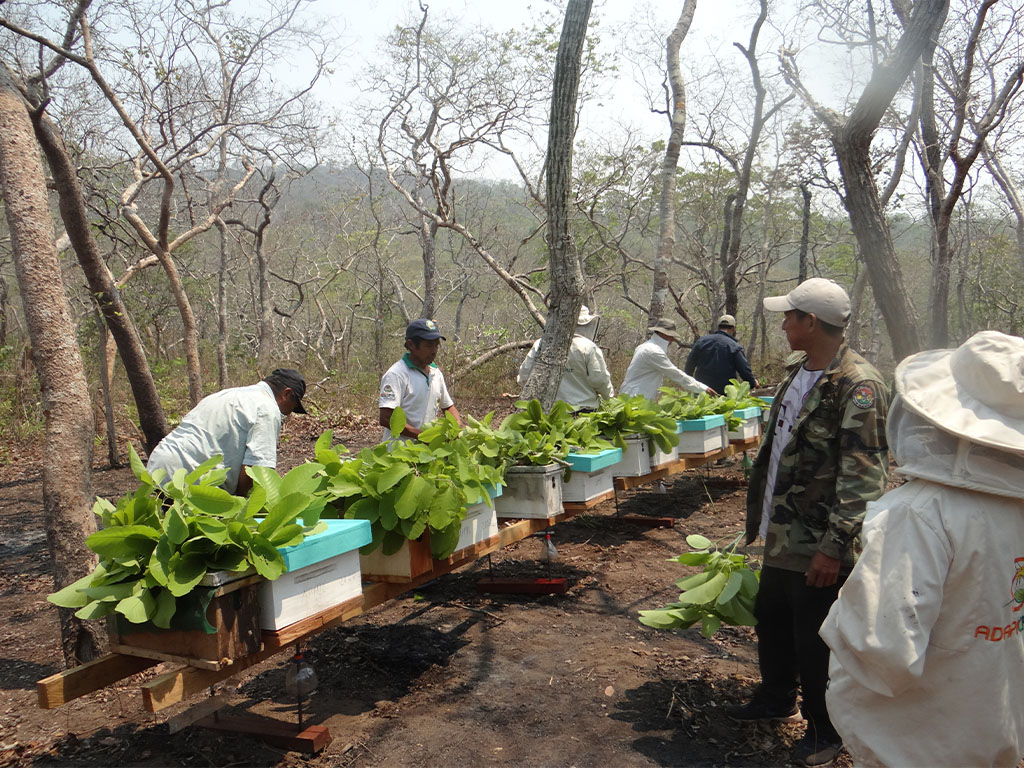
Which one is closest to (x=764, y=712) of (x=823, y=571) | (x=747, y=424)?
(x=823, y=571)

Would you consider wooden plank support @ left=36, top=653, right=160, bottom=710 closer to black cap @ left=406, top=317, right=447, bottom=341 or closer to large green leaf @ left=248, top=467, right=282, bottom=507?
large green leaf @ left=248, top=467, right=282, bottom=507

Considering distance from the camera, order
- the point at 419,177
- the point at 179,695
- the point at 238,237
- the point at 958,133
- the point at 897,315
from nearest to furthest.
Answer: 1. the point at 179,695
2. the point at 897,315
3. the point at 958,133
4. the point at 419,177
5. the point at 238,237

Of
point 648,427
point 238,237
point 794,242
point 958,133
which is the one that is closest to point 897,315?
point 648,427

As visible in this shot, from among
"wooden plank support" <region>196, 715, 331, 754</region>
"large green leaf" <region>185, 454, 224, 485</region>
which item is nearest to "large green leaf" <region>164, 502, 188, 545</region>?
"large green leaf" <region>185, 454, 224, 485</region>

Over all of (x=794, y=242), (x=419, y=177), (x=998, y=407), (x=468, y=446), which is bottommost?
(x=468, y=446)

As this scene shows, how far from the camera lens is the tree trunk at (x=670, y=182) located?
381 inches

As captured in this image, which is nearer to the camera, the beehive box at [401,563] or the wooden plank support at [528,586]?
the beehive box at [401,563]

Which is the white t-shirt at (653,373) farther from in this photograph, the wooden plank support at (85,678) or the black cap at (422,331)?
the wooden plank support at (85,678)

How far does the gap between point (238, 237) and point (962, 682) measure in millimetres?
21471

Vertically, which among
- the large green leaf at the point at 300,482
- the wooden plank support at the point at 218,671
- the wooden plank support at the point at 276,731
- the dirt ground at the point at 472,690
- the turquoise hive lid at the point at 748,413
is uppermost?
the large green leaf at the point at 300,482

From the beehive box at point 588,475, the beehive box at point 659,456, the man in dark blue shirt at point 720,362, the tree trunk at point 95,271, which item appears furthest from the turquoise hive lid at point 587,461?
the man in dark blue shirt at point 720,362

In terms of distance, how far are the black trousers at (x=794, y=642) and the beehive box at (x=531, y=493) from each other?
3.99 feet

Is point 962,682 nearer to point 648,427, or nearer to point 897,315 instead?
point 648,427

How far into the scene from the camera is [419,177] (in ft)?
50.5
